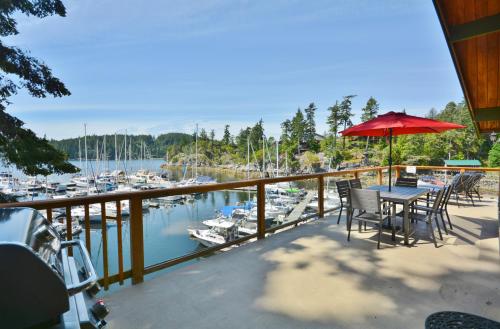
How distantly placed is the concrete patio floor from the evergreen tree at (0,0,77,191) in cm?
697

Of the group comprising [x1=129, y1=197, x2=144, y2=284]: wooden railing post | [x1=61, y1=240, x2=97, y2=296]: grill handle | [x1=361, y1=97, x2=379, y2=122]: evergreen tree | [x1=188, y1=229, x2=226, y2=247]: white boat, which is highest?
[x1=361, y1=97, x2=379, y2=122]: evergreen tree

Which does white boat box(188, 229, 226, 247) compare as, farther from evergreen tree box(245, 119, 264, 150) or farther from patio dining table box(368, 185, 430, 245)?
evergreen tree box(245, 119, 264, 150)

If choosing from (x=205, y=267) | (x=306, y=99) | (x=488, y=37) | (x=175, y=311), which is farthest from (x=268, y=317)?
(x=306, y=99)

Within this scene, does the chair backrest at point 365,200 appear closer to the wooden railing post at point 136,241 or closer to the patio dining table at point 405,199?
the patio dining table at point 405,199

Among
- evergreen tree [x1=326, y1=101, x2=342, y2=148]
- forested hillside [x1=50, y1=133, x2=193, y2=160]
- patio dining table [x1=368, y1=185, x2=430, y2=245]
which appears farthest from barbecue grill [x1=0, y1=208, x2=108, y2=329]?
evergreen tree [x1=326, y1=101, x2=342, y2=148]

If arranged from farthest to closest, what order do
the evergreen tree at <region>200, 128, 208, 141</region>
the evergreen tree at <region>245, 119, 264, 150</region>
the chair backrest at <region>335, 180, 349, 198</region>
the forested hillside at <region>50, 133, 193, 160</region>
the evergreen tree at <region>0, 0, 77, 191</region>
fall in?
the evergreen tree at <region>200, 128, 208, 141</region>, the evergreen tree at <region>245, 119, 264, 150</region>, the forested hillside at <region>50, 133, 193, 160</region>, the evergreen tree at <region>0, 0, 77, 191</region>, the chair backrest at <region>335, 180, 349, 198</region>

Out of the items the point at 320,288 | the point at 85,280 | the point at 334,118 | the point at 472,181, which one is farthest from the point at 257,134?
the point at 85,280

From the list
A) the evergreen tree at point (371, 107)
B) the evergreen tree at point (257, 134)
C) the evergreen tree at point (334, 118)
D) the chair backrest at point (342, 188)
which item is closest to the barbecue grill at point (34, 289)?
the chair backrest at point (342, 188)

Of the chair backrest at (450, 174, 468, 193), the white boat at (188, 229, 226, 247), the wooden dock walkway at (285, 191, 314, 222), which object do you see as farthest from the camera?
the white boat at (188, 229, 226, 247)

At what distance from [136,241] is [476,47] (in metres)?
4.43

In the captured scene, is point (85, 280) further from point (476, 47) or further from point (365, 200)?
point (476, 47)

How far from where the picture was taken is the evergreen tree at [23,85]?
263 inches

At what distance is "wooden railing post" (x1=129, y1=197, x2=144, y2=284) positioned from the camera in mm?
2756

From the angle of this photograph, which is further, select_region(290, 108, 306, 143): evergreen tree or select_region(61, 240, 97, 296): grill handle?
select_region(290, 108, 306, 143): evergreen tree
